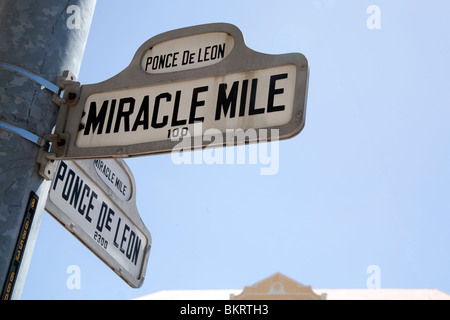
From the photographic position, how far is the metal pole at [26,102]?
2264mm

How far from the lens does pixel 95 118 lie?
8.52ft

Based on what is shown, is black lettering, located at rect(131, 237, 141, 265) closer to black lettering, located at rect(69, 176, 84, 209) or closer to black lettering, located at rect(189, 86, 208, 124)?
black lettering, located at rect(69, 176, 84, 209)

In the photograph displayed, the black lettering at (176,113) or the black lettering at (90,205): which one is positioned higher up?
the black lettering at (176,113)

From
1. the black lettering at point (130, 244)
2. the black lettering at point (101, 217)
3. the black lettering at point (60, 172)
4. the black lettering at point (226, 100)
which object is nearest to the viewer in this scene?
the black lettering at point (226, 100)

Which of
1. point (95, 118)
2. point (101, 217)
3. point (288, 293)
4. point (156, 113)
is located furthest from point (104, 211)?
point (288, 293)

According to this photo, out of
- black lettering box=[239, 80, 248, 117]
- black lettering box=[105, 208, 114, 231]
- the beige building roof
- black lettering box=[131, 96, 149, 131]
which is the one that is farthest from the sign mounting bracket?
the beige building roof

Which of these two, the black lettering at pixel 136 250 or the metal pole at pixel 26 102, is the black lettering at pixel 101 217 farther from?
the metal pole at pixel 26 102

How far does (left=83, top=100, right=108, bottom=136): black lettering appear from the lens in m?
2.57

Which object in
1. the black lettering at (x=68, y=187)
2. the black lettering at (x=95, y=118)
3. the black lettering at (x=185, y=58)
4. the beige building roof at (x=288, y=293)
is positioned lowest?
the black lettering at (x=68, y=187)

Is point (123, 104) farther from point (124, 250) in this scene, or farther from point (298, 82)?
point (124, 250)

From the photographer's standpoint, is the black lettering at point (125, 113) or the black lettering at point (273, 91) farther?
the black lettering at point (125, 113)

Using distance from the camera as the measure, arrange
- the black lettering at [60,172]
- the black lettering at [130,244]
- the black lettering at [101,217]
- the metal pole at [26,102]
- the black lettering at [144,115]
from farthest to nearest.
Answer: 1. the black lettering at [130,244]
2. the black lettering at [101,217]
3. the black lettering at [60,172]
4. the black lettering at [144,115]
5. the metal pole at [26,102]

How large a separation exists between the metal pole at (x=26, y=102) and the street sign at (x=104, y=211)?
49cm

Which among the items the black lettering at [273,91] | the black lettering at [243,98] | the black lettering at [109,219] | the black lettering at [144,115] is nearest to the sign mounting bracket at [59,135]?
the black lettering at [144,115]
